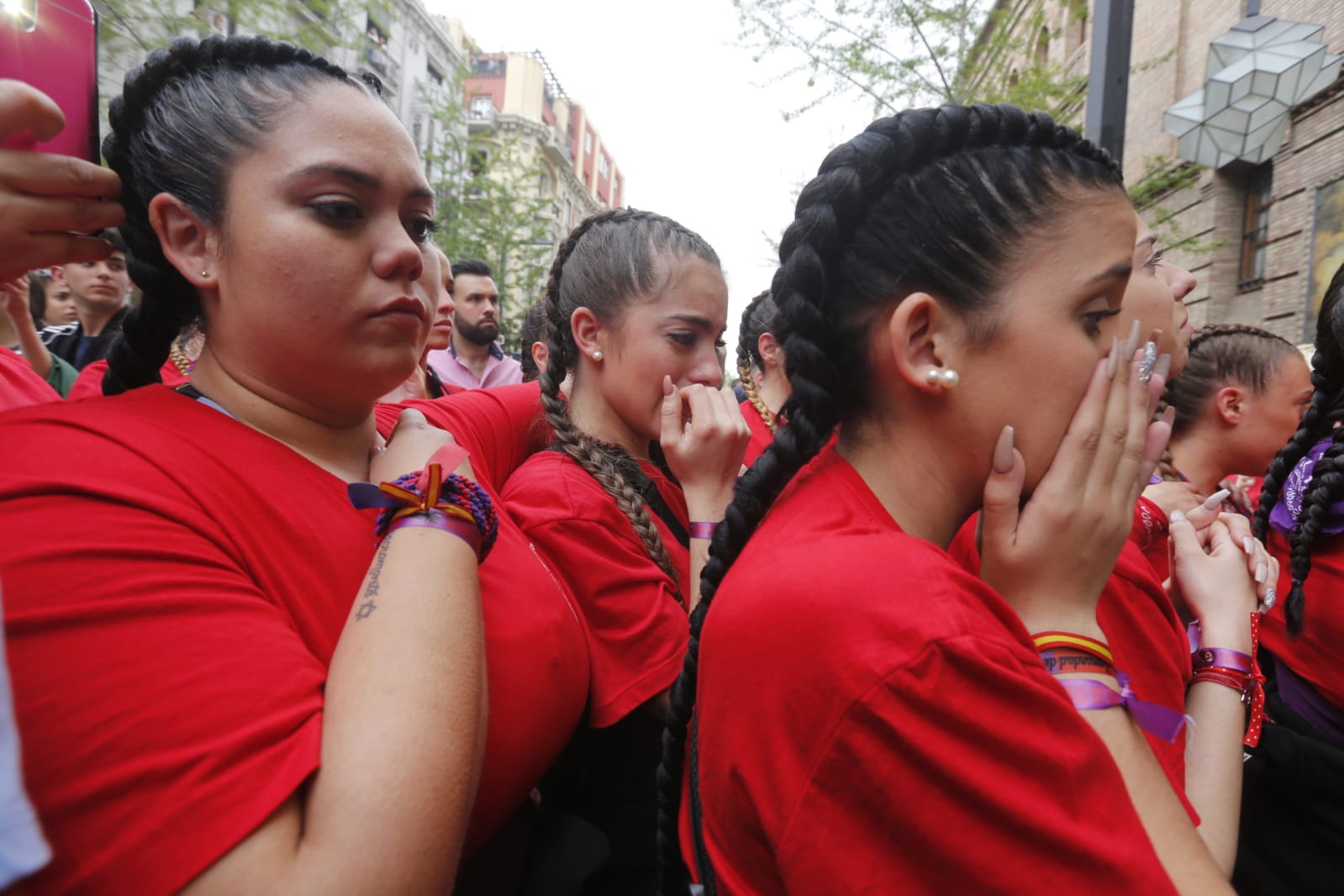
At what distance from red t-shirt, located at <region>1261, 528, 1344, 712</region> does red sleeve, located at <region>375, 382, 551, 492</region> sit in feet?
8.17

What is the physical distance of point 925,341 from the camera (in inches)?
51.7

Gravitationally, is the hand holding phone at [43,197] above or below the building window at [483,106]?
below

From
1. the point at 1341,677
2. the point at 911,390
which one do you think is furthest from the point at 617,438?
the point at 1341,677

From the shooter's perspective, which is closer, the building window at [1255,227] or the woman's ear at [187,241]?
the woman's ear at [187,241]

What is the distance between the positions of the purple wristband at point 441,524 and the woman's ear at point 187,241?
24.5 inches

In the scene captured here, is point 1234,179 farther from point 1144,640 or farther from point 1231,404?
point 1144,640

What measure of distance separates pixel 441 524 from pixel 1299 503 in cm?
275

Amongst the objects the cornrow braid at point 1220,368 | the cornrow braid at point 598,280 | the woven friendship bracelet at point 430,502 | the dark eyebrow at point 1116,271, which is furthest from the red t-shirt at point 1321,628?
the woven friendship bracelet at point 430,502

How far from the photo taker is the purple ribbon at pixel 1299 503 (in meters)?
2.34

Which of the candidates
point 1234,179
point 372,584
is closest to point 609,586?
point 372,584

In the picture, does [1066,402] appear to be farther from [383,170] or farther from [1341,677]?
[1341,677]

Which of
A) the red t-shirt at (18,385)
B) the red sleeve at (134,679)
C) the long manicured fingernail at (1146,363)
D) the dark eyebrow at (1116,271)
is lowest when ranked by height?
the red t-shirt at (18,385)

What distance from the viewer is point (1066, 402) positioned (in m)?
1.29

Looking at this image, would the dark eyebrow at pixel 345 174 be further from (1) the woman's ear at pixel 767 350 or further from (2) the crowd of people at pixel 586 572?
(1) the woman's ear at pixel 767 350
